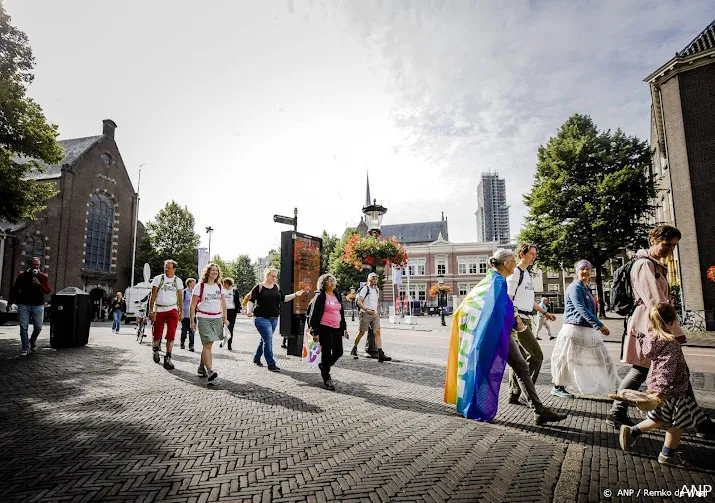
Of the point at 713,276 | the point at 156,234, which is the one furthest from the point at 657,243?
the point at 156,234

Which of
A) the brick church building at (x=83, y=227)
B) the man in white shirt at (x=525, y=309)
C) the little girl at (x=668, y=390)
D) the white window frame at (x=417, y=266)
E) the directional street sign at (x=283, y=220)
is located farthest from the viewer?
the white window frame at (x=417, y=266)

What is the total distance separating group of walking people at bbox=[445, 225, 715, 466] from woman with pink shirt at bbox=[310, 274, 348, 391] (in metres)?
2.18

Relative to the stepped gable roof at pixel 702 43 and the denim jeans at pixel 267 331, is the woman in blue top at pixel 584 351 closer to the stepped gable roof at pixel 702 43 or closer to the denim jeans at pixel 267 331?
the denim jeans at pixel 267 331

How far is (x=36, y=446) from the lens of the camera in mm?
3533

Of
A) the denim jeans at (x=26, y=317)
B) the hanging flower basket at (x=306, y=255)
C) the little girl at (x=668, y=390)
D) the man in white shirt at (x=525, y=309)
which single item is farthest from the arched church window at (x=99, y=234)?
the little girl at (x=668, y=390)

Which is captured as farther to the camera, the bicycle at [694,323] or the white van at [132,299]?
the white van at [132,299]

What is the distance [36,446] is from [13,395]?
2785mm

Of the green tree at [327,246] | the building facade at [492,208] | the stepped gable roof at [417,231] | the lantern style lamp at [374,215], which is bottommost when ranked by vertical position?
the lantern style lamp at [374,215]

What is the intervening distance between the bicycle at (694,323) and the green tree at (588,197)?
21.8 ft

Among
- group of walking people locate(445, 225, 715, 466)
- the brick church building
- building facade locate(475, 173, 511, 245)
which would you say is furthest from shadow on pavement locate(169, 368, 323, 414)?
building facade locate(475, 173, 511, 245)

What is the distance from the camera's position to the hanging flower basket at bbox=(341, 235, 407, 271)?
14816 millimetres

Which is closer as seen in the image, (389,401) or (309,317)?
(389,401)

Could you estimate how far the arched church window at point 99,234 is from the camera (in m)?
35.5

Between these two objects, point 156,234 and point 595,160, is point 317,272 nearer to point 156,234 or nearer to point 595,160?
point 595,160
